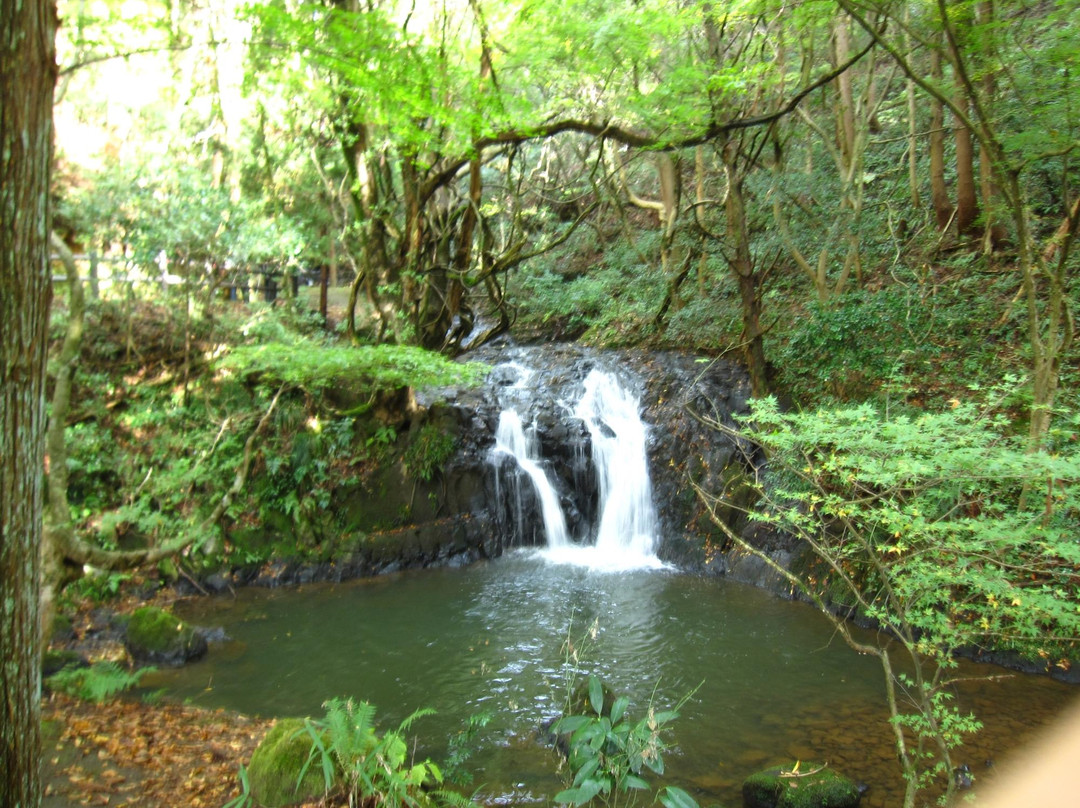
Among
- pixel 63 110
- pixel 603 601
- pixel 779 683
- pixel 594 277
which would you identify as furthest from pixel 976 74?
pixel 63 110

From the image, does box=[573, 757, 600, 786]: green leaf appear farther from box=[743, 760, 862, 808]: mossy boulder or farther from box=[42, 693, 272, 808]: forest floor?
box=[42, 693, 272, 808]: forest floor

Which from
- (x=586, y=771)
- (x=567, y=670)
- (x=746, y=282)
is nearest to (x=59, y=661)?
(x=567, y=670)

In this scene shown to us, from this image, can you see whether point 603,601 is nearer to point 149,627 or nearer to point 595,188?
point 149,627

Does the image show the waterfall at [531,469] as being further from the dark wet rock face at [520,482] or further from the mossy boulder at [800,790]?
the mossy boulder at [800,790]

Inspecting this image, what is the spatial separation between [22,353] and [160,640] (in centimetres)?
647

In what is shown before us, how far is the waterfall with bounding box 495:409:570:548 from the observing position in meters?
12.5

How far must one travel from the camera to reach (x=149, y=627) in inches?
310

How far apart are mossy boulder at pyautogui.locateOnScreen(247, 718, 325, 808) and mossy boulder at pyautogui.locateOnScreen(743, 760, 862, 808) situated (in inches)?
127

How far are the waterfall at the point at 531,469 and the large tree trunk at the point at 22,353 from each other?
10.1 m

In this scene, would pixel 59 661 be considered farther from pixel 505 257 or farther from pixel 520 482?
pixel 505 257

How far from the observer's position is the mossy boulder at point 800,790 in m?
5.05

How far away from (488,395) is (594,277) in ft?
19.9

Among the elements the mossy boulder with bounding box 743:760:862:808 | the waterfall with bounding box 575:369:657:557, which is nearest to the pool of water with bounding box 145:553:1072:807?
the mossy boulder with bounding box 743:760:862:808

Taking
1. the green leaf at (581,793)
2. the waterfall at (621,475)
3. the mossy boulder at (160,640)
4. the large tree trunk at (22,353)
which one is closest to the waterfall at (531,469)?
the waterfall at (621,475)
